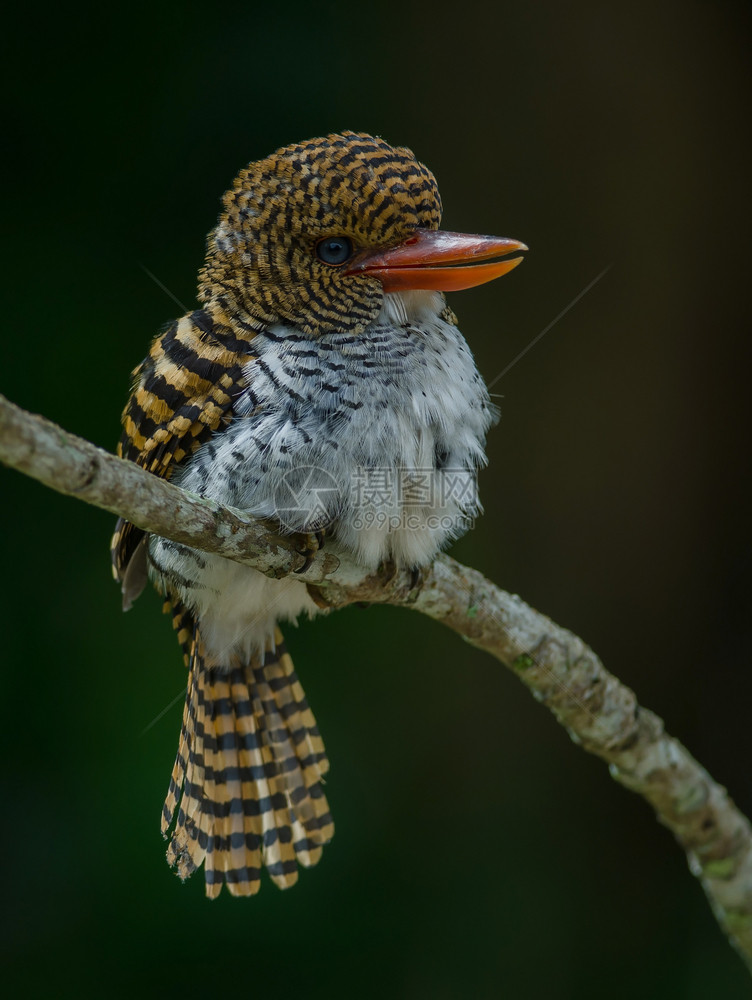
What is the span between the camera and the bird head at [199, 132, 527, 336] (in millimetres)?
1521

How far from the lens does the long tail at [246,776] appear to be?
1.99m

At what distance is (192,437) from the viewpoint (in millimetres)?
1567

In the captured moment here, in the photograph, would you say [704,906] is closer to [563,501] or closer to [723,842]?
[723,842]

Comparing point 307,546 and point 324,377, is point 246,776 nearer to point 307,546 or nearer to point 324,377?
point 307,546

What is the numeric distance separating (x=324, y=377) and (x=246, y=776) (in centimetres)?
96

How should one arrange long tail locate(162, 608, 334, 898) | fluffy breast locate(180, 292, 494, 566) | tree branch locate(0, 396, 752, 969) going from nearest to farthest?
fluffy breast locate(180, 292, 494, 566) → tree branch locate(0, 396, 752, 969) → long tail locate(162, 608, 334, 898)

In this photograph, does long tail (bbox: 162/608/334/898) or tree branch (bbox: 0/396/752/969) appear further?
long tail (bbox: 162/608/334/898)

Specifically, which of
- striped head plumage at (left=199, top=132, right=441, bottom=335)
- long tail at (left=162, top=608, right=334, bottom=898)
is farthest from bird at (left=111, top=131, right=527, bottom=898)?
long tail at (left=162, top=608, right=334, bottom=898)

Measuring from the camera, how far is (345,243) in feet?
5.12

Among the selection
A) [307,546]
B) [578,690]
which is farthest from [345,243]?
[578,690]

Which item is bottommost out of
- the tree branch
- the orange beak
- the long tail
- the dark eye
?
the long tail

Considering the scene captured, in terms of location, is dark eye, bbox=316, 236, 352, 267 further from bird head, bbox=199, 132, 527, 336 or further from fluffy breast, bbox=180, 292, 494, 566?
fluffy breast, bbox=180, 292, 494, 566

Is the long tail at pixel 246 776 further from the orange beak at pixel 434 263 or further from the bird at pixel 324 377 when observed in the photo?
the orange beak at pixel 434 263

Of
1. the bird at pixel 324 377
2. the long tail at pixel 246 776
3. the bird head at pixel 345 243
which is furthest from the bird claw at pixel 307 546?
the long tail at pixel 246 776
